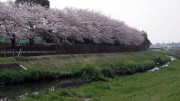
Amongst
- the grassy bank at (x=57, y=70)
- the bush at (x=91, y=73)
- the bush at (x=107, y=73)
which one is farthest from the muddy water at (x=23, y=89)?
the bush at (x=107, y=73)

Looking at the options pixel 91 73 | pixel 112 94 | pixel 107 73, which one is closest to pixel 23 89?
pixel 112 94

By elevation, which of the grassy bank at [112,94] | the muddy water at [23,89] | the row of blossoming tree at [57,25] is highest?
the row of blossoming tree at [57,25]

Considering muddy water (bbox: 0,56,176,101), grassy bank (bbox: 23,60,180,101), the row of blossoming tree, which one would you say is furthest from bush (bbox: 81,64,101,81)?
the row of blossoming tree

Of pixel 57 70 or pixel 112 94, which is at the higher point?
pixel 57 70

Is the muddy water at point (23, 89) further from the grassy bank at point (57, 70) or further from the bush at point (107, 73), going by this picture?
the bush at point (107, 73)

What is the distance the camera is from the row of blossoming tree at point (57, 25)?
43.4 m

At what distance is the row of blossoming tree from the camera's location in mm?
43438

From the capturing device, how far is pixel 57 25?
54.3 metres

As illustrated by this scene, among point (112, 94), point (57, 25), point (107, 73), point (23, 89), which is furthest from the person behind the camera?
point (57, 25)

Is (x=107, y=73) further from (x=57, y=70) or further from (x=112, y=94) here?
(x=112, y=94)

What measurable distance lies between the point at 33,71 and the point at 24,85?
2.70m

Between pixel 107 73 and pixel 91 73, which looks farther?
pixel 107 73

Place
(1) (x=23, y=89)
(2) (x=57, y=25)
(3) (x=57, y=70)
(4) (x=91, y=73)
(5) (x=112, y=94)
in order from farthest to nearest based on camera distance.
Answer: (2) (x=57, y=25), (3) (x=57, y=70), (4) (x=91, y=73), (1) (x=23, y=89), (5) (x=112, y=94)

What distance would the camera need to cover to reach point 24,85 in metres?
27.9
